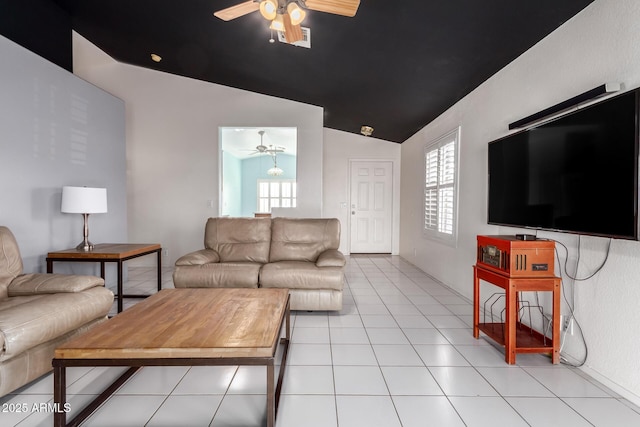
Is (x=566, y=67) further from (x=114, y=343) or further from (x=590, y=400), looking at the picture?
(x=114, y=343)

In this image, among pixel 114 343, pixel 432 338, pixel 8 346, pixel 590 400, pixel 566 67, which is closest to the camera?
pixel 114 343

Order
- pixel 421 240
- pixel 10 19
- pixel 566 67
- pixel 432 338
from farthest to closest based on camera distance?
pixel 421 240 → pixel 10 19 → pixel 432 338 → pixel 566 67

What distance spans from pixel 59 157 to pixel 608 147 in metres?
4.36

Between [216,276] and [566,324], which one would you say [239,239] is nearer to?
[216,276]

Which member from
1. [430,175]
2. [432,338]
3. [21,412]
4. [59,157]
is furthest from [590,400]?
[59,157]

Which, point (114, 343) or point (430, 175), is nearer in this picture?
point (114, 343)

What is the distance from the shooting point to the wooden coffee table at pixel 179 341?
4.56 feet

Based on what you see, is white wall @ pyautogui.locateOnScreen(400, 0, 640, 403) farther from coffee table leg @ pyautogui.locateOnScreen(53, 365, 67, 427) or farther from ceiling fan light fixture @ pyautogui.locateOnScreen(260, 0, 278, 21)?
coffee table leg @ pyautogui.locateOnScreen(53, 365, 67, 427)

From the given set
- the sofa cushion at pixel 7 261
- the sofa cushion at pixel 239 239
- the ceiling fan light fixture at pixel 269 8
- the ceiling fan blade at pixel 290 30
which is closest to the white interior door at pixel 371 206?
the sofa cushion at pixel 239 239

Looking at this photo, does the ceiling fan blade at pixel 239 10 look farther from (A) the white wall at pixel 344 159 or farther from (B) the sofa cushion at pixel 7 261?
(A) the white wall at pixel 344 159

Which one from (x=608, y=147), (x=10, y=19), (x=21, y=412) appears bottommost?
(x=21, y=412)

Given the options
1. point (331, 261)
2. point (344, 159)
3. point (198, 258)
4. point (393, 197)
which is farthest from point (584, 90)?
point (344, 159)

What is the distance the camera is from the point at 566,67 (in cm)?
222

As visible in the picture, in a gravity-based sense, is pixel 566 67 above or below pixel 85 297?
above
